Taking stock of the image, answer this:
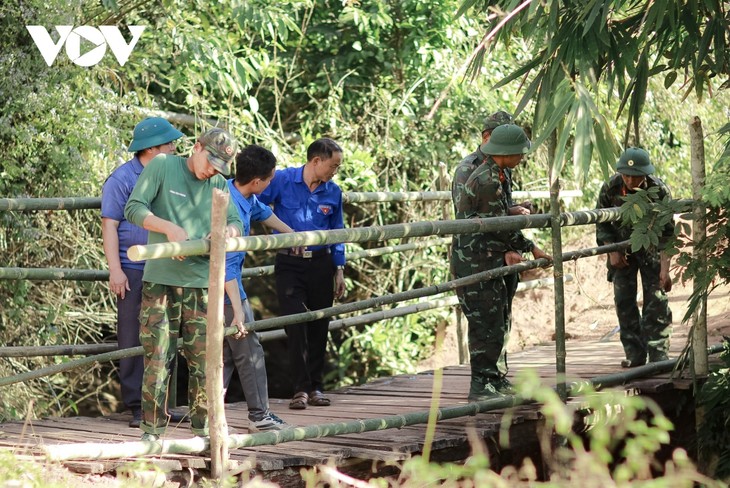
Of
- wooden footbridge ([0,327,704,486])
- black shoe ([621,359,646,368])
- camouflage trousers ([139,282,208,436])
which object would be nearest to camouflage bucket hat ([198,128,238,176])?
camouflage trousers ([139,282,208,436])

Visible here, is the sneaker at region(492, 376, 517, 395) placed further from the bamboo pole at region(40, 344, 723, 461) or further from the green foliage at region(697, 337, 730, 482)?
the green foliage at region(697, 337, 730, 482)

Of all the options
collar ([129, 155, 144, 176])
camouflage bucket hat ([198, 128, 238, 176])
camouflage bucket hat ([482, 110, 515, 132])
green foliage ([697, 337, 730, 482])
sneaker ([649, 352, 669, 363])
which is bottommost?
green foliage ([697, 337, 730, 482])

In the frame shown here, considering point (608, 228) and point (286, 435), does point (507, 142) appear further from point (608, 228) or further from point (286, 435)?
point (286, 435)

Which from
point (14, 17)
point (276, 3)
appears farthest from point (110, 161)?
point (276, 3)

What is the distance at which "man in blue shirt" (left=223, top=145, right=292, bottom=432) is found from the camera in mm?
4844

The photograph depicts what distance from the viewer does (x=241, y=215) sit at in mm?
5223

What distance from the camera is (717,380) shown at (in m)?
5.98

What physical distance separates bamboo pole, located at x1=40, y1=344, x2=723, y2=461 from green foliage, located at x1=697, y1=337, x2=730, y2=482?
1.34 feet

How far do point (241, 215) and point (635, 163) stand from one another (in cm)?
236

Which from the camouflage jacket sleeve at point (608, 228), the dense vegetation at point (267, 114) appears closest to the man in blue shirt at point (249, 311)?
the dense vegetation at point (267, 114)

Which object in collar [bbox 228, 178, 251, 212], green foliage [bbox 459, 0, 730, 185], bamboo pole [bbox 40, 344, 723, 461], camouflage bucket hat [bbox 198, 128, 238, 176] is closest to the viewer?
bamboo pole [bbox 40, 344, 723, 461]

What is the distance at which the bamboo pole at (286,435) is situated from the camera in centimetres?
396

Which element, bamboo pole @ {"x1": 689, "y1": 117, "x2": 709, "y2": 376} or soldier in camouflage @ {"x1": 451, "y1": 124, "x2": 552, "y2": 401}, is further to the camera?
bamboo pole @ {"x1": 689, "y1": 117, "x2": 709, "y2": 376}

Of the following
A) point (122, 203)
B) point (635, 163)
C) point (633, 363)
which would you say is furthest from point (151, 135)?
point (633, 363)
